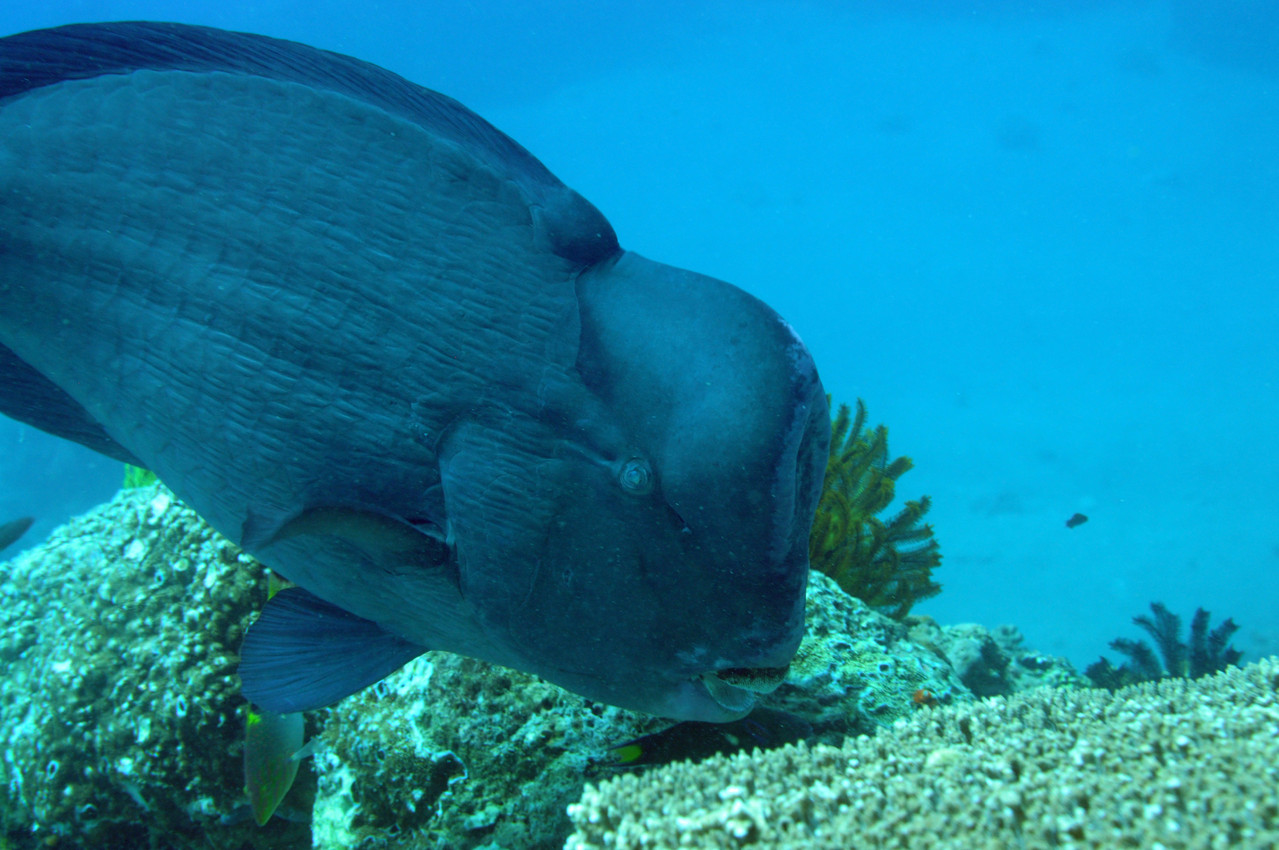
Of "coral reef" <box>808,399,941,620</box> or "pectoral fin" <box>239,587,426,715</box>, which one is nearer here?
"pectoral fin" <box>239,587,426,715</box>

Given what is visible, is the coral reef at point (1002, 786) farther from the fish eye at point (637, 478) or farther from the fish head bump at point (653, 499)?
the fish eye at point (637, 478)

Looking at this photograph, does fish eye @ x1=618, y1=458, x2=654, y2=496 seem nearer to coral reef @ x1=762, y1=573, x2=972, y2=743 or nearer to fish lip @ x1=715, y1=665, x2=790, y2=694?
fish lip @ x1=715, y1=665, x2=790, y2=694

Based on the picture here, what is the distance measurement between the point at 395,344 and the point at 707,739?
1.43 m

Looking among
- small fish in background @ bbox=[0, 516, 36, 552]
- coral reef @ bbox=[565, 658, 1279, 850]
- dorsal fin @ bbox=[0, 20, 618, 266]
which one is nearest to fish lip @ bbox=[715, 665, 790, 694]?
coral reef @ bbox=[565, 658, 1279, 850]

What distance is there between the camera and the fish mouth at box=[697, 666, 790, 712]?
146 cm

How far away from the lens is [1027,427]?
45.7 metres

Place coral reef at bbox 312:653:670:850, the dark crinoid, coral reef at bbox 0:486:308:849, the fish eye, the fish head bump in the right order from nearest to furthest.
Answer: the fish head bump
the fish eye
coral reef at bbox 312:653:670:850
coral reef at bbox 0:486:308:849
the dark crinoid

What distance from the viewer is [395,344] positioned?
1435 millimetres

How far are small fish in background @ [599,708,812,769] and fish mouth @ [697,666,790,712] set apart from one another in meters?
0.45

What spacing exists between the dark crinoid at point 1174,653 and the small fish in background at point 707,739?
17.6 feet

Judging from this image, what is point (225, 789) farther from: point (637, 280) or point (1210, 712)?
point (1210, 712)

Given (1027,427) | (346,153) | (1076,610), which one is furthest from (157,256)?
(1027,427)

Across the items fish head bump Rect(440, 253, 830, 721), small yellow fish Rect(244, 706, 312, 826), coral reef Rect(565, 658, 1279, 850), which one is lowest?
small yellow fish Rect(244, 706, 312, 826)

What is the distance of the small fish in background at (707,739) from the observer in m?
1.90
